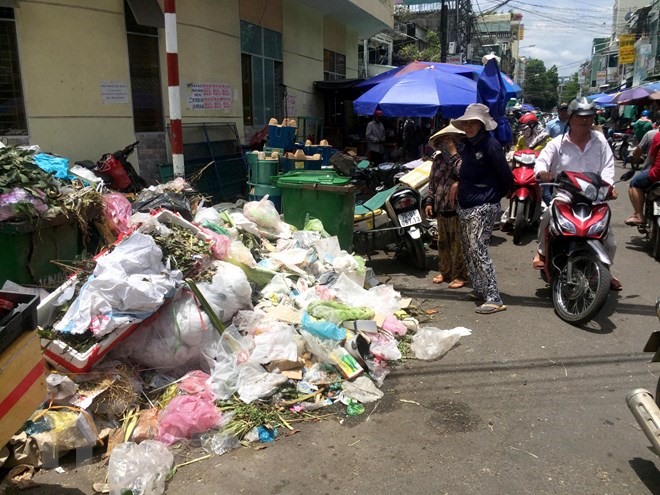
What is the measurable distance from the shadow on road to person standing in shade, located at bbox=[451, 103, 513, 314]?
2.26 m

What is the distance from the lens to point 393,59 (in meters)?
29.9

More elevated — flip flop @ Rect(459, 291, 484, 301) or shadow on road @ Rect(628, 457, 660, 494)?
flip flop @ Rect(459, 291, 484, 301)

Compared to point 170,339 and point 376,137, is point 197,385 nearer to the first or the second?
point 170,339

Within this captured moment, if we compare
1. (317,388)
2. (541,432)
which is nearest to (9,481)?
(317,388)

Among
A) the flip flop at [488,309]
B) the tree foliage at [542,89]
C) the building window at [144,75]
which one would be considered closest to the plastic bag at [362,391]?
the flip flop at [488,309]

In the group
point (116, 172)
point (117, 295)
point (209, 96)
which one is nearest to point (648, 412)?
point (117, 295)

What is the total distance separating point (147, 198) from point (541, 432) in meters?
4.00

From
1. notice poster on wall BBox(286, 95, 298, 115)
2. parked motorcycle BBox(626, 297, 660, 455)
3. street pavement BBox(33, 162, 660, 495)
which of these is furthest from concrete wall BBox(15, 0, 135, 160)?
parked motorcycle BBox(626, 297, 660, 455)

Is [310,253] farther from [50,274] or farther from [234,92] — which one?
[234,92]

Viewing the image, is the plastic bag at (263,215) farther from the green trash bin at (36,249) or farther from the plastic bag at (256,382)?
the plastic bag at (256,382)

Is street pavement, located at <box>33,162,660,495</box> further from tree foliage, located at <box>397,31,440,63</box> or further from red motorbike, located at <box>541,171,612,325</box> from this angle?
tree foliage, located at <box>397,31,440,63</box>

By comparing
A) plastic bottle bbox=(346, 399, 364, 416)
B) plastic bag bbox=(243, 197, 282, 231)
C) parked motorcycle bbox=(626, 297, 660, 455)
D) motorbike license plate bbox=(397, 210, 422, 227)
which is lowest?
plastic bottle bbox=(346, 399, 364, 416)

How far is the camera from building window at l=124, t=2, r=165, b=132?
8.55 meters

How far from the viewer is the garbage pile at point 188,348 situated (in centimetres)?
312
